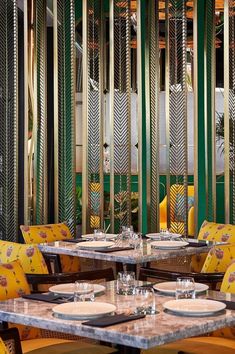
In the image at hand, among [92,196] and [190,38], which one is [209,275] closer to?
[92,196]

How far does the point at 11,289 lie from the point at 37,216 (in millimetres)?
3521

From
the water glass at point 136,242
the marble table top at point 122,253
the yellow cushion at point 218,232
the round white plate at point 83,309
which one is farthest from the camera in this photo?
the yellow cushion at point 218,232

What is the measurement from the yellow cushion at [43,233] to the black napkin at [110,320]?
3055 millimetres

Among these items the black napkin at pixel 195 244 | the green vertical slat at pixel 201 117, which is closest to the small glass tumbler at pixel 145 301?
the black napkin at pixel 195 244

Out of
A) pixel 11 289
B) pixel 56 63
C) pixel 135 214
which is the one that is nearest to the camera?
pixel 11 289

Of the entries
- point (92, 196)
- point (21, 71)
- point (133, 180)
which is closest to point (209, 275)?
point (92, 196)

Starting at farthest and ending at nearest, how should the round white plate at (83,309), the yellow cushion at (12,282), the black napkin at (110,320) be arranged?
the yellow cushion at (12,282) < the round white plate at (83,309) < the black napkin at (110,320)

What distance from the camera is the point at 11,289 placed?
11.7ft

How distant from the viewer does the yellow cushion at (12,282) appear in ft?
11.6

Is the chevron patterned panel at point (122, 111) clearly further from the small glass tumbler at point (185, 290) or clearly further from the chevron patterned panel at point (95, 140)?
the small glass tumbler at point (185, 290)

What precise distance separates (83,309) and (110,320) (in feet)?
0.63

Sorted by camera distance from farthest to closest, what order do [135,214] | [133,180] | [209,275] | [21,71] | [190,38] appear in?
1. [190,38]
2. [133,180]
3. [135,214]
4. [21,71]
5. [209,275]

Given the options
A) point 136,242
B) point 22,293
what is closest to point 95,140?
point 136,242

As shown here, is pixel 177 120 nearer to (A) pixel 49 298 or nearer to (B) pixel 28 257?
(B) pixel 28 257
